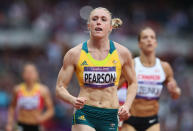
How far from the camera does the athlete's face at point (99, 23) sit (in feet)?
22.0

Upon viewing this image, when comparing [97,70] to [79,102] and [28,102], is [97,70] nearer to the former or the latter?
[79,102]

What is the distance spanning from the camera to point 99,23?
21.9 feet

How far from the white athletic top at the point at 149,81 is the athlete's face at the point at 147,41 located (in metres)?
0.31

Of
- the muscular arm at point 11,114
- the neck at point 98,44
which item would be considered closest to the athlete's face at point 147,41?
the neck at point 98,44

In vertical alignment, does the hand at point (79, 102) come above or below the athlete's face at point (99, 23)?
below

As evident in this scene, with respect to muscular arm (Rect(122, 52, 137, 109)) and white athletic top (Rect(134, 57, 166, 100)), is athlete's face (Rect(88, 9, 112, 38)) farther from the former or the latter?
white athletic top (Rect(134, 57, 166, 100))

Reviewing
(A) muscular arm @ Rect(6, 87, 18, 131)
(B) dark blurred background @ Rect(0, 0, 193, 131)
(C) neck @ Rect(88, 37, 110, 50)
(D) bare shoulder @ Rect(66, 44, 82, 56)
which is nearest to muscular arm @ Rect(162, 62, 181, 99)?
(C) neck @ Rect(88, 37, 110, 50)

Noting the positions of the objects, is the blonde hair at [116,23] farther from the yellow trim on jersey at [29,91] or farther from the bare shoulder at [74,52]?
the yellow trim on jersey at [29,91]

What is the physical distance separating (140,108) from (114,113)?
6.09 ft

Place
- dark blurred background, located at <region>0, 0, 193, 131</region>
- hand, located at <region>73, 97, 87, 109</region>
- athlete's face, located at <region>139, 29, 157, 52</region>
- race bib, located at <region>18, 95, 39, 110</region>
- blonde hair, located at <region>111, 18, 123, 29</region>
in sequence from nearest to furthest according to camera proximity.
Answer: hand, located at <region>73, 97, 87, 109</region>, blonde hair, located at <region>111, 18, 123, 29</region>, athlete's face, located at <region>139, 29, 157, 52</region>, race bib, located at <region>18, 95, 39, 110</region>, dark blurred background, located at <region>0, 0, 193, 131</region>

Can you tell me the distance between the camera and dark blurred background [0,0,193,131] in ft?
56.5

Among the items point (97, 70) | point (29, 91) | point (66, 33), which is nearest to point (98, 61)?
point (97, 70)

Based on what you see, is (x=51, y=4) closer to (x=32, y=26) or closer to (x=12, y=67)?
(x=32, y=26)

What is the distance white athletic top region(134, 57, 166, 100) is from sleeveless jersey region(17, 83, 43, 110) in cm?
302
